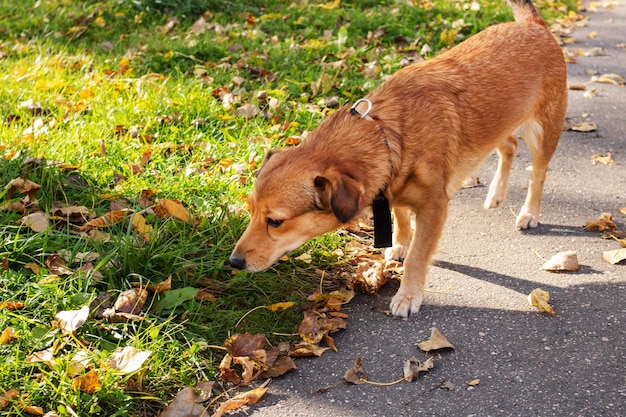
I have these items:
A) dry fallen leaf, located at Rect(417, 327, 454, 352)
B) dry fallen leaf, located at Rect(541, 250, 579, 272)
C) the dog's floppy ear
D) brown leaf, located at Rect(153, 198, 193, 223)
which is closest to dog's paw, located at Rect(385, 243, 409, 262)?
dry fallen leaf, located at Rect(541, 250, 579, 272)

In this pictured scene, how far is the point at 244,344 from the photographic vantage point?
3549 mm

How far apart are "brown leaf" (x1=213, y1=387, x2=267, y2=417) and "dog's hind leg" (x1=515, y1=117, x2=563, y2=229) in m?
2.53

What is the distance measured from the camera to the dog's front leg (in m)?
Result: 3.95

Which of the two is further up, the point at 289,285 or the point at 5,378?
the point at 5,378

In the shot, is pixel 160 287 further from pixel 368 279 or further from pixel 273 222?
pixel 368 279

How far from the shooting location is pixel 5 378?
10.0 feet

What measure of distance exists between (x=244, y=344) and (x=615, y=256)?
246 cm

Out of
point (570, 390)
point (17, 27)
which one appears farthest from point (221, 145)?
point (17, 27)

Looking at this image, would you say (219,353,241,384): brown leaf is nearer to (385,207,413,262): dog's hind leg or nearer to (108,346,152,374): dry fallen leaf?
(108,346,152,374): dry fallen leaf

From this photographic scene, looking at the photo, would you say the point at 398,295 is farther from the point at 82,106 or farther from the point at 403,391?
the point at 82,106

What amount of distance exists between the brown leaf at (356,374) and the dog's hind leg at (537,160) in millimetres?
2045

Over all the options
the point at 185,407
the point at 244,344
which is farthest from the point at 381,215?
the point at 185,407

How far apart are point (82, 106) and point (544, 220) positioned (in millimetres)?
3815

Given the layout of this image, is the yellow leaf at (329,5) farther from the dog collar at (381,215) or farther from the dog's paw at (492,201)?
the dog collar at (381,215)
